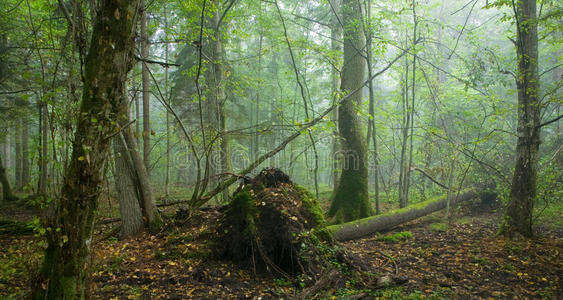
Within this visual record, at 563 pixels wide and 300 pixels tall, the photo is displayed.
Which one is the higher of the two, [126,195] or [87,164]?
[87,164]

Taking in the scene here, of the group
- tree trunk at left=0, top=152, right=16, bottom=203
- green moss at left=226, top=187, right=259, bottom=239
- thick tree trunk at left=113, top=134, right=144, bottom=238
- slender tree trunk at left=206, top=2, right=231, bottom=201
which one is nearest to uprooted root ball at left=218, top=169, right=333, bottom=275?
green moss at left=226, top=187, right=259, bottom=239

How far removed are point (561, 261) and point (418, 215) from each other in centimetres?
360

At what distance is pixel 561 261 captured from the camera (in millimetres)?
4828

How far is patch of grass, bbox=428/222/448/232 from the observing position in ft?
24.9

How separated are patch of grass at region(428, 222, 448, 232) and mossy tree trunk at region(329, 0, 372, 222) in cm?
170

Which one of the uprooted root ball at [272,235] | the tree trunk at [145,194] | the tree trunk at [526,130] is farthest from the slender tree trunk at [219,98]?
the tree trunk at [526,130]

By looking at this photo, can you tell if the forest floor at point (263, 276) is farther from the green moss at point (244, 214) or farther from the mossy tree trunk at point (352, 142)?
the mossy tree trunk at point (352, 142)

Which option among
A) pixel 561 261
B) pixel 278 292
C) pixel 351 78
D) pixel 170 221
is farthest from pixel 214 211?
pixel 561 261

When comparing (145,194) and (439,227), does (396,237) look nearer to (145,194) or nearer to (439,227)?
(439,227)

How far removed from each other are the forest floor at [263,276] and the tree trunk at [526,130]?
0.54m

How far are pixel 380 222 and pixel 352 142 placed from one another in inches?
90.0

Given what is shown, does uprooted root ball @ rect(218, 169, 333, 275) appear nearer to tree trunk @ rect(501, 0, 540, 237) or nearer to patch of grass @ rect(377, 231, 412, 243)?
patch of grass @ rect(377, 231, 412, 243)

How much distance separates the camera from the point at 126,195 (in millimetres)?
5766

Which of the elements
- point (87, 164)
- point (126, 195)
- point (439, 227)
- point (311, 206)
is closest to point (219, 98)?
point (126, 195)
